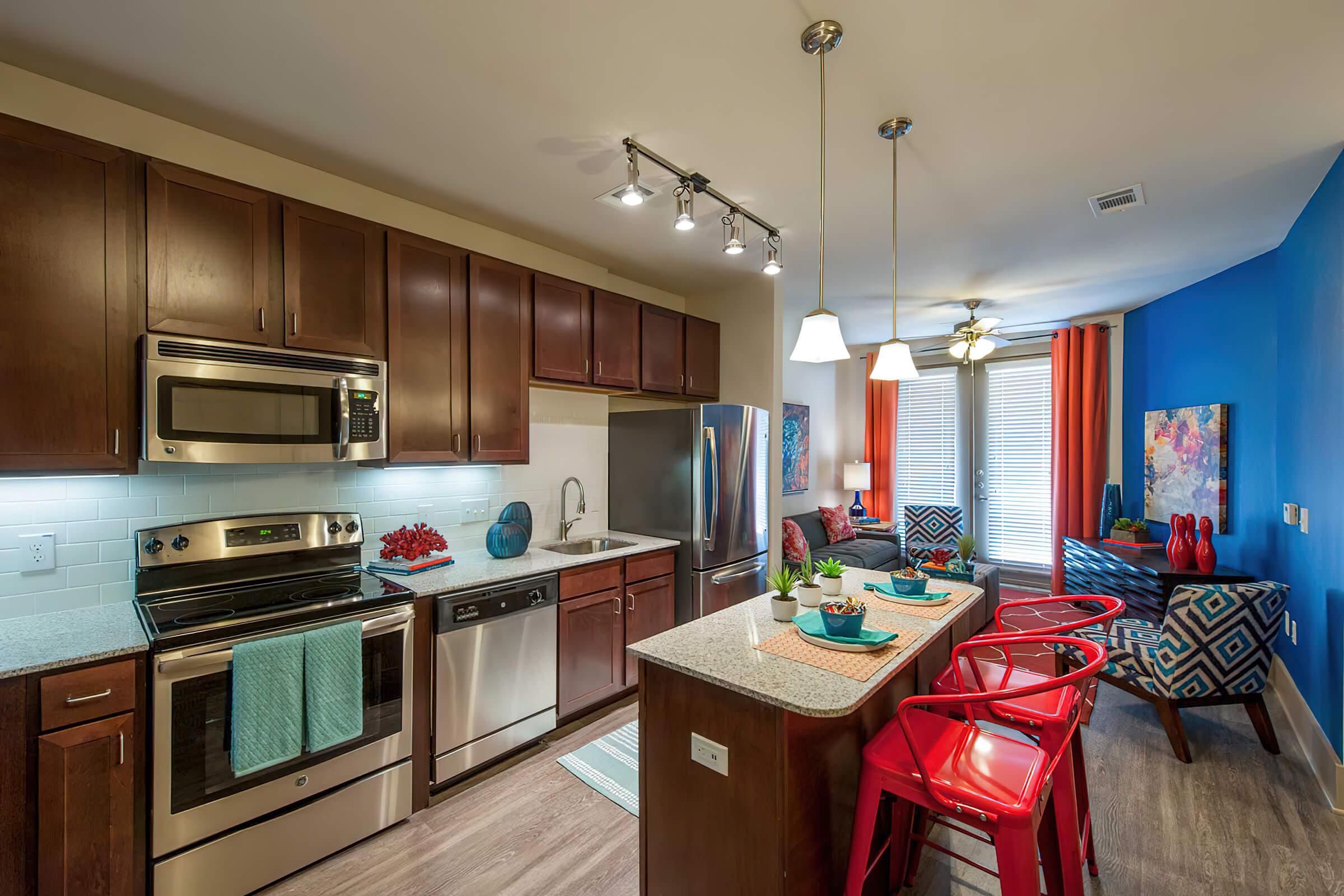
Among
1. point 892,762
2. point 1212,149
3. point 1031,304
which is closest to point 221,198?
point 892,762

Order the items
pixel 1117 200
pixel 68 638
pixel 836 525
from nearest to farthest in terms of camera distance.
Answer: pixel 68 638 → pixel 1117 200 → pixel 836 525

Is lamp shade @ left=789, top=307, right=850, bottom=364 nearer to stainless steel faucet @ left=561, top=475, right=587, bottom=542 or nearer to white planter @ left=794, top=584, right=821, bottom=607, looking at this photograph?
white planter @ left=794, top=584, right=821, bottom=607

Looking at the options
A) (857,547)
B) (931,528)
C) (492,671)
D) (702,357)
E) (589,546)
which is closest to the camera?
(492,671)

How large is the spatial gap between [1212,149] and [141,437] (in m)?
4.19

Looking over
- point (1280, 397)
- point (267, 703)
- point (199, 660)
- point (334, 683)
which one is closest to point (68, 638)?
point (199, 660)

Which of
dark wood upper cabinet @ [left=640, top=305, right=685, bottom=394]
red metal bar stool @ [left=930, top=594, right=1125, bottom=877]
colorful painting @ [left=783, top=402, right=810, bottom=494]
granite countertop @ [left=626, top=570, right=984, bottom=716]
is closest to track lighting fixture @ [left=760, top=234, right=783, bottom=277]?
dark wood upper cabinet @ [left=640, top=305, right=685, bottom=394]

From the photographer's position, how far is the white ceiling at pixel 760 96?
1589 millimetres

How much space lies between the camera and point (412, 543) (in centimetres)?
264

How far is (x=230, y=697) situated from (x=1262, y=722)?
14.2 feet

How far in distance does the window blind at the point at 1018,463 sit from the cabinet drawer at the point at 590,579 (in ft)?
15.4

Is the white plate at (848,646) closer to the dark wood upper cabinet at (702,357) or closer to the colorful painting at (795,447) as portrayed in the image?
the dark wood upper cabinet at (702,357)

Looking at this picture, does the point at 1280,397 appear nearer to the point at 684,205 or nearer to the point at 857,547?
the point at 857,547

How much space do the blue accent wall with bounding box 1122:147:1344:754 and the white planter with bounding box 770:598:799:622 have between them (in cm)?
242

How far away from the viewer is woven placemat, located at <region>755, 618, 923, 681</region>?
55.7 inches
